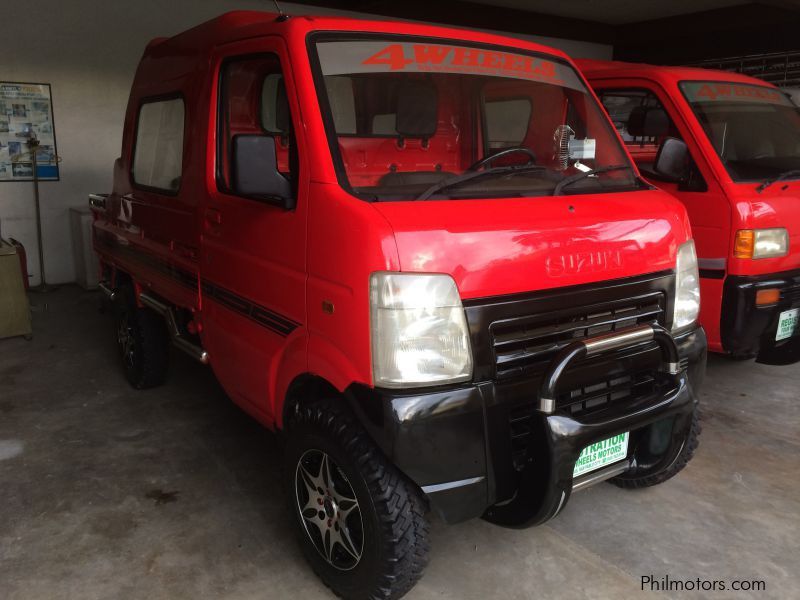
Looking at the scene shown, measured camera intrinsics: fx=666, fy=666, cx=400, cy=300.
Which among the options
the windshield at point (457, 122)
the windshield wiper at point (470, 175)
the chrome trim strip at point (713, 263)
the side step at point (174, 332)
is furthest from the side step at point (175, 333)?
the chrome trim strip at point (713, 263)

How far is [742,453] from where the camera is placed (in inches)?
139

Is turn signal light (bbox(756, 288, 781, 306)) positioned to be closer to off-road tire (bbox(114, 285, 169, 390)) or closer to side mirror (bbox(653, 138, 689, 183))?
side mirror (bbox(653, 138, 689, 183))

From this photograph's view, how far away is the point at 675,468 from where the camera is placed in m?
2.83

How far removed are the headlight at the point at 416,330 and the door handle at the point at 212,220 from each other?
1.11 metres

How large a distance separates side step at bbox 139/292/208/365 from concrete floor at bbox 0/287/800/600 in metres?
0.59

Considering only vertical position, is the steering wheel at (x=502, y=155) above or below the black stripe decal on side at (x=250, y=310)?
above

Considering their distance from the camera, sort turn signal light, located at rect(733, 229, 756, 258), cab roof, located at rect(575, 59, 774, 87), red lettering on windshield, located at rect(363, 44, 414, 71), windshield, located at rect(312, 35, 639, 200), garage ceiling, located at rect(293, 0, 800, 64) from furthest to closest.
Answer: garage ceiling, located at rect(293, 0, 800, 64)
cab roof, located at rect(575, 59, 774, 87)
turn signal light, located at rect(733, 229, 756, 258)
red lettering on windshield, located at rect(363, 44, 414, 71)
windshield, located at rect(312, 35, 639, 200)

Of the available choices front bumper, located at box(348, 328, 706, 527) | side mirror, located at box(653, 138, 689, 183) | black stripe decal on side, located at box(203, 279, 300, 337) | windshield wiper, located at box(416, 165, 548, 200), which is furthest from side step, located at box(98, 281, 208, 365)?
side mirror, located at box(653, 138, 689, 183)

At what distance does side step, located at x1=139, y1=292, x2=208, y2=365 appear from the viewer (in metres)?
3.17

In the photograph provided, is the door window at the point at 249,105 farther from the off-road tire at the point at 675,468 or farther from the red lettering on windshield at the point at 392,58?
the off-road tire at the point at 675,468

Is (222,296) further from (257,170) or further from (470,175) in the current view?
(470,175)

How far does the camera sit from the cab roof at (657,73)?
4.27 meters

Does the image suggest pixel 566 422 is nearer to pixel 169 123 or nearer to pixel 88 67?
pixel 169 123

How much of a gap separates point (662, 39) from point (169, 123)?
1012 centimetres
